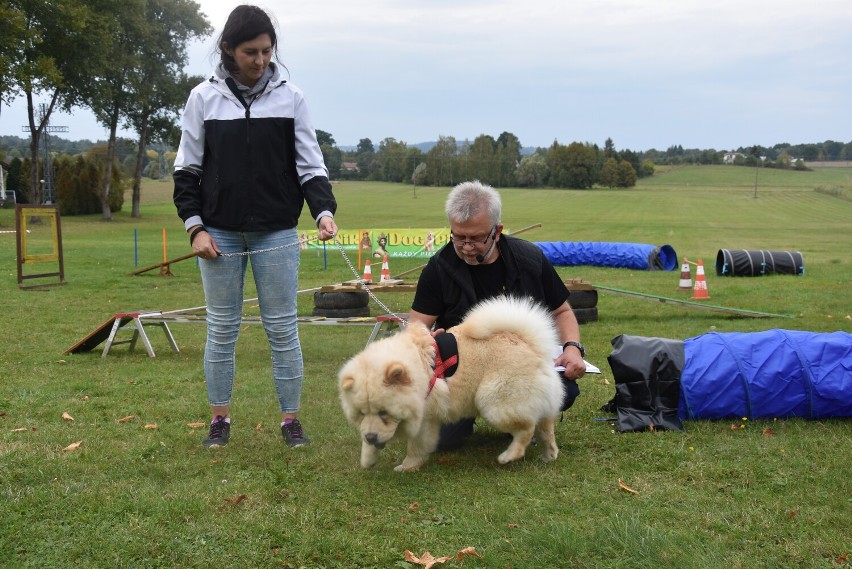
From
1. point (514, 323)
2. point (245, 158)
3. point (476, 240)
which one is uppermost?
point (245, 158)

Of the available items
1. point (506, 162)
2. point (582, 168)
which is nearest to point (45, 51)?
point (506, 162)

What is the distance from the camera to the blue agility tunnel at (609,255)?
17.6 m

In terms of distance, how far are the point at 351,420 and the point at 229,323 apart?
1.02 m

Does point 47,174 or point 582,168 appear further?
point 582,168

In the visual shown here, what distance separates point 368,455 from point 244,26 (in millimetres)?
2503

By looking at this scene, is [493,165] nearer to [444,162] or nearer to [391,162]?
[444,162]

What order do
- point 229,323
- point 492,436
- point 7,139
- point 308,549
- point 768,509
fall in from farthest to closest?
point 7,139 < point 492,436 < point 229,323 < point 768,509 < point 308,549

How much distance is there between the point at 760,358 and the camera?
5086 millimetres

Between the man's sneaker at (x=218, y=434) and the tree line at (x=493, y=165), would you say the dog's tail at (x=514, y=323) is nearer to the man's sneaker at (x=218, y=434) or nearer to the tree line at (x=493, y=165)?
the man's sneaker at (x=218, y=434)

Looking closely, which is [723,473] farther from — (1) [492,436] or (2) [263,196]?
(2) [263,196]

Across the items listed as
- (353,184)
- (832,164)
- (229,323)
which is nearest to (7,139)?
(353,184)

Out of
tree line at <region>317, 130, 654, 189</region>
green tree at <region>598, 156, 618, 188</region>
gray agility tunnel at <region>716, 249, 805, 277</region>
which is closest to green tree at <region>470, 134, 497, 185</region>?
tree line at <region>317, 130, 654, 189</region>

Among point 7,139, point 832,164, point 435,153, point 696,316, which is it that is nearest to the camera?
point 696,316

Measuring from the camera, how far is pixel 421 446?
4.22 meters
